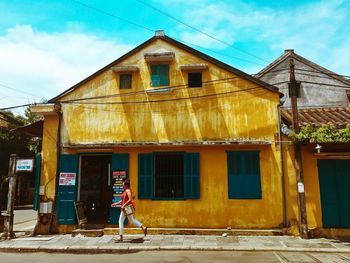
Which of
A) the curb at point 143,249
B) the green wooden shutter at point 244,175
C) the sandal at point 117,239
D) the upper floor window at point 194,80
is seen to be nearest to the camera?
the curb at point 143,249

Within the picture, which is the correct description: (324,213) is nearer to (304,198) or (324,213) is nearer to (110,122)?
(304,198)

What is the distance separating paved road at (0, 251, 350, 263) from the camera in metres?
7.97

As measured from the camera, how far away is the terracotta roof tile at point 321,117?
11914 millimetres

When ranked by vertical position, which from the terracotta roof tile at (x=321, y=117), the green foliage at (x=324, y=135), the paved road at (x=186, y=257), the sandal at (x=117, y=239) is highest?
the terracotta roof tile at (x=321, y=117)

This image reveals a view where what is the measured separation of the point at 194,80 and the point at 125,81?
2698 millimetres

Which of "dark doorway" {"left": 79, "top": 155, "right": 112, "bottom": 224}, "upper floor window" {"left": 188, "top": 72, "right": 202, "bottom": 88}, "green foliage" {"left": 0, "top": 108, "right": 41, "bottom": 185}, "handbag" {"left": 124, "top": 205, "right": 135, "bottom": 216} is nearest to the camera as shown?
"handbag" {"left": 124, "top": 205, "right": 135, "bottom": 216}

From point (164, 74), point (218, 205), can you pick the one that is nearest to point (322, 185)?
point (218, 205)

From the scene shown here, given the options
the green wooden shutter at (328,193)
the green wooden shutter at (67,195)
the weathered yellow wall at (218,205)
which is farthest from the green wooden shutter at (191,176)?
the green wooden shutter at (328,193)

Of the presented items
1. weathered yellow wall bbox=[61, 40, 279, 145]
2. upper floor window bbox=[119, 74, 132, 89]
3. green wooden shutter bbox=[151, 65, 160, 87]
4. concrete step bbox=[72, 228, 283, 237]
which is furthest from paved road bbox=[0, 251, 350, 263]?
upper floor window bbox=[119, 74, 132, 89]

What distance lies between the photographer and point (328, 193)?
10.9 m

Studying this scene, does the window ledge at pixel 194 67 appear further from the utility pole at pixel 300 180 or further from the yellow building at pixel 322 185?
the utility pole at pixel 300 180

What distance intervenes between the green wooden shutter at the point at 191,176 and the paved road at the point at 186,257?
2679mm

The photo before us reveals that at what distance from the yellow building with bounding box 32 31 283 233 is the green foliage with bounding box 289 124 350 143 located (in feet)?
4.24

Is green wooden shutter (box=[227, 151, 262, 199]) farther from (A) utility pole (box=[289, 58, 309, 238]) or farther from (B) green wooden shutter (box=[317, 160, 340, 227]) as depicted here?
(B) green wooden shutter (box=[317, 160, 340, 227])
